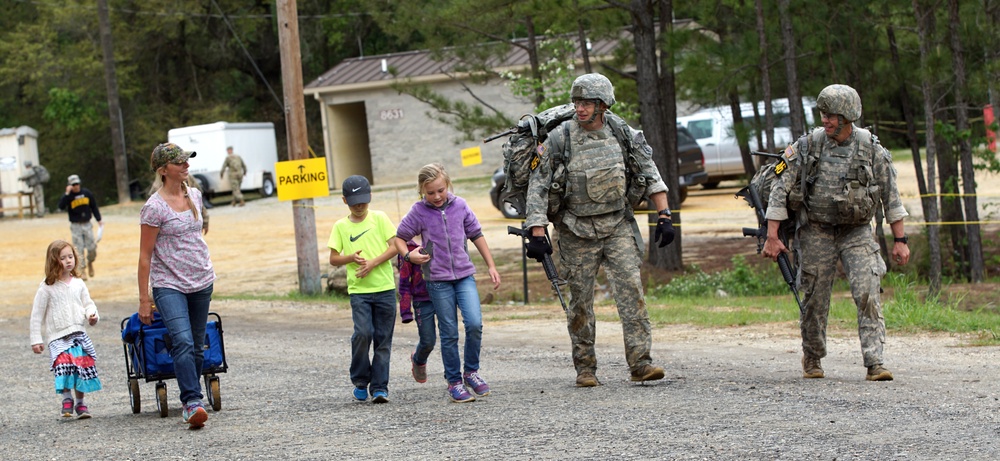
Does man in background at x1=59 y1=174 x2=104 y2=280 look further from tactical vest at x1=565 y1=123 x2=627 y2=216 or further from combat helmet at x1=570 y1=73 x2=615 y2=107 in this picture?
combat helmet at x1=570 y1=73 x2=615 y2=107

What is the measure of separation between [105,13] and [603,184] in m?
34.1

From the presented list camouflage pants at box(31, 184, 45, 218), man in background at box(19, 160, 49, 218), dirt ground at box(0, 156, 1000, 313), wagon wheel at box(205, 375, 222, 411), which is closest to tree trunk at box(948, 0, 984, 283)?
dirt ground at box(0, 156, 1000, 313)

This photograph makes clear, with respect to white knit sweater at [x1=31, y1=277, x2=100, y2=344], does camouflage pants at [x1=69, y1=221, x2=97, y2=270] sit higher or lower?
higher

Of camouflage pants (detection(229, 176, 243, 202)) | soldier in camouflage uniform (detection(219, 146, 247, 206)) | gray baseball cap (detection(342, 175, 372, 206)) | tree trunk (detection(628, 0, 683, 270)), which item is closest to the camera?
gray baseball cap (detection(342, 175, 372, 206))

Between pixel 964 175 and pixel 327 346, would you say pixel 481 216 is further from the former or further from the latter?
pixel 327 346

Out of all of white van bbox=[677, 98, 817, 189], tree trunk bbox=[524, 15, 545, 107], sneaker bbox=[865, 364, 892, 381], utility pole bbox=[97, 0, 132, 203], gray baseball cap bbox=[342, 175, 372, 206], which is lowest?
sneaker bbox=[865, 364, 892, 381]

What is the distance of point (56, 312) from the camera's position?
307 inches

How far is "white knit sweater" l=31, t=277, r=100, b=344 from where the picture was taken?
7.80 meters

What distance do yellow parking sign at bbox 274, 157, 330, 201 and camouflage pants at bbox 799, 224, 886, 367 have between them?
960cm

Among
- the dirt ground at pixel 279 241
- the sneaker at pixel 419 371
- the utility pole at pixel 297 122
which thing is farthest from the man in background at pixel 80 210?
the sneaker at pixel 419 371

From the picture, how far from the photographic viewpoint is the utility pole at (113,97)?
3838 centimetres

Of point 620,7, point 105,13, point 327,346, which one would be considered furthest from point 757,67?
point 105,13

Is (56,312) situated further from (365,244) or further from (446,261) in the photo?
(446,261)

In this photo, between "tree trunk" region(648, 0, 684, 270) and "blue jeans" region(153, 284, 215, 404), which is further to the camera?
"tree trunk" region(648, 0, 684, 270)
